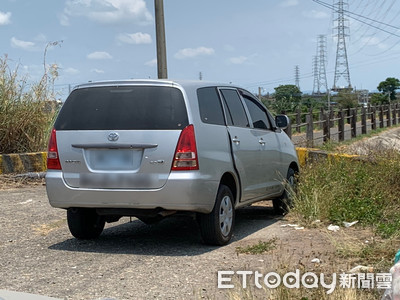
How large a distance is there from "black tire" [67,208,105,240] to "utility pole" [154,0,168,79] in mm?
6023

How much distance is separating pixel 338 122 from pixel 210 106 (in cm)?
1800

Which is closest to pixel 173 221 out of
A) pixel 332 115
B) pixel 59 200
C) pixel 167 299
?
pixel 59 200

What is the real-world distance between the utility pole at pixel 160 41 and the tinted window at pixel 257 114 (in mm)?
4863

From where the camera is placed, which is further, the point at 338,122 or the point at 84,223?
the point at 338,122

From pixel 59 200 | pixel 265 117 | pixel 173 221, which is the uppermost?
pixel 265 117

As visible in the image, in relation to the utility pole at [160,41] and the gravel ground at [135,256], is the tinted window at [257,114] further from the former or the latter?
the utility pole at [160,41]

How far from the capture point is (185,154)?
20.2ft

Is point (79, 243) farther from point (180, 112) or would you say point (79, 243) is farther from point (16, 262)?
point (180, 112)

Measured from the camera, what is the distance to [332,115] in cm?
2694

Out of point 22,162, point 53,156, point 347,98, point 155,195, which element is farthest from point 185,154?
point 347,98

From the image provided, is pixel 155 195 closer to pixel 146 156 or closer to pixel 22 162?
pixel 146 156

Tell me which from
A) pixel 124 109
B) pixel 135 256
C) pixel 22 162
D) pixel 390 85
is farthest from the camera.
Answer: pixel 390 85

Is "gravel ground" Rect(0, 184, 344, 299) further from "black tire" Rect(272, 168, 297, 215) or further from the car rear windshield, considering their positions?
the car rear windshield

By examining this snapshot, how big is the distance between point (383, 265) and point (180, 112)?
241 cm
